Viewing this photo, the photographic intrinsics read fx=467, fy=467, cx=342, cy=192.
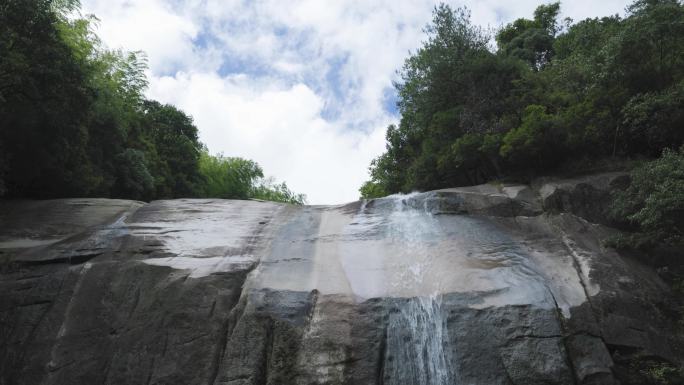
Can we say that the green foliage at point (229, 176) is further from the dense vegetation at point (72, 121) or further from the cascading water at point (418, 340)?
the cascading water at point (418, 340)

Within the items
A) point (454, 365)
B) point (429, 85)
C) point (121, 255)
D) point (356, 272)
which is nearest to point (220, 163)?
point (429, 85)

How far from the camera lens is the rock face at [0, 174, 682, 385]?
9.77 metres

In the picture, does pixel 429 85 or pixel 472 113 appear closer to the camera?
pixel 472 113

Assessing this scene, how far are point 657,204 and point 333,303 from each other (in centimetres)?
830

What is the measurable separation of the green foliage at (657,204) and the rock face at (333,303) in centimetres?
83

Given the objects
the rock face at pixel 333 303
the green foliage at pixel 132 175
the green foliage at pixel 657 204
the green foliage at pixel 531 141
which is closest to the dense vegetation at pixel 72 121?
the green foliage at pixel 132 175

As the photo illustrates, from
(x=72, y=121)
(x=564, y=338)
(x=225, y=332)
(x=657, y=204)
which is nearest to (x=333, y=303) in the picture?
(x=225, y=332)

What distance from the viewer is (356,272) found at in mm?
11953

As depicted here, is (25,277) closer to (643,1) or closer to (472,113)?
(472,113)

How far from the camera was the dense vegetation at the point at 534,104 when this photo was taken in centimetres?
1559

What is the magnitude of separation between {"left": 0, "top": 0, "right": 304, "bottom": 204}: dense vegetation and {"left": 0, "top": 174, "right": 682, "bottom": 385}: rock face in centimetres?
257

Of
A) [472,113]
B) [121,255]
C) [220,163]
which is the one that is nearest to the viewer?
[121,255]

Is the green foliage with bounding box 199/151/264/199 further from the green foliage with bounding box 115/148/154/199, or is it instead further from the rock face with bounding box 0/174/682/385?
the rock face with bounding box 0/174/682/385

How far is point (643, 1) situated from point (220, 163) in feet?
92.9
